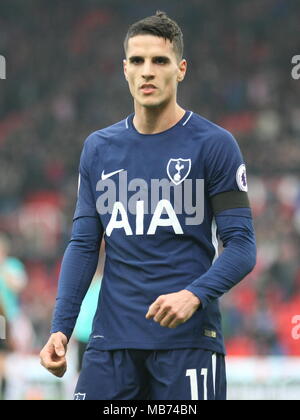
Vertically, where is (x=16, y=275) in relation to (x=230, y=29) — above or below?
below

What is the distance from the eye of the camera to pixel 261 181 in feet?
49.0

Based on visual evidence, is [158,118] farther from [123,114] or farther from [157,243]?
[123,114]

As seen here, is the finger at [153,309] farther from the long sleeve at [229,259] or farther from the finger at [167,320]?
the long sleeve at [229,259]

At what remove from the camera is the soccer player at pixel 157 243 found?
3699mm

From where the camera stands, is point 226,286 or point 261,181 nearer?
point 226,286

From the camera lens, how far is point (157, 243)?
12.4 feet

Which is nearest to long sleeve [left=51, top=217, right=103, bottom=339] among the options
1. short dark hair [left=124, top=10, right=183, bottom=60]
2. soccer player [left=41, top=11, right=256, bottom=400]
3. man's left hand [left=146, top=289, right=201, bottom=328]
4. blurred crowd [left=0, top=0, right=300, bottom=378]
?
soccer player [left=41, top=11, right=256, bottom=400]

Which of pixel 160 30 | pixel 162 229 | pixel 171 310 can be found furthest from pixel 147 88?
pixel 171 310

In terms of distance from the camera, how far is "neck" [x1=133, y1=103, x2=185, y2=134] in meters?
3.92

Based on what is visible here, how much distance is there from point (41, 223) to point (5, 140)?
154 inches

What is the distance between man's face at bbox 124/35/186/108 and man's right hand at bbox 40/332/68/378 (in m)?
0.92

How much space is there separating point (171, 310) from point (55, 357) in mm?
513
